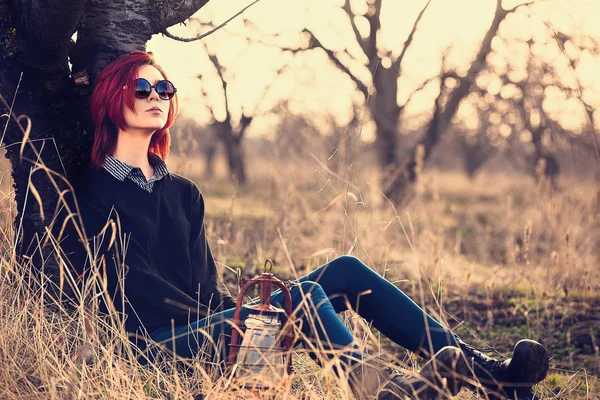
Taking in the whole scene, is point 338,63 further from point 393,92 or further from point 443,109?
point 443,109

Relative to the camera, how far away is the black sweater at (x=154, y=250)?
9.17 feet

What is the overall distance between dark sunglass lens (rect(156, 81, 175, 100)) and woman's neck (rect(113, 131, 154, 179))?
0.18 meters

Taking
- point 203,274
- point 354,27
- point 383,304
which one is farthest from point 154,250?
point 354,27

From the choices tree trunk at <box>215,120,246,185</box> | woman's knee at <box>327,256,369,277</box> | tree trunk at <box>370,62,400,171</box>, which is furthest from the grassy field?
tree trunk at <box>215,120,246,185</box>

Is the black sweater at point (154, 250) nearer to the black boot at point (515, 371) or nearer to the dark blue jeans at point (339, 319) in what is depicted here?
the dark blue jeans at point (339, 319)

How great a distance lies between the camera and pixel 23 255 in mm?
2934

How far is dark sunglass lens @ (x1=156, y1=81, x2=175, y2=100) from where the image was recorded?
2990 mm

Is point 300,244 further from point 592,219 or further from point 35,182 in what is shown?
point 35,182

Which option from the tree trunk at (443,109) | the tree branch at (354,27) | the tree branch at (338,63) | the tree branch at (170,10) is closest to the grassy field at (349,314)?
the tree trunk at (443,109)

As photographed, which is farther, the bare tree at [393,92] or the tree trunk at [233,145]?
the tree trunk at [233,145]

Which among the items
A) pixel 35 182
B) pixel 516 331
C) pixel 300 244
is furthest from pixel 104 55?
pixel 300 244

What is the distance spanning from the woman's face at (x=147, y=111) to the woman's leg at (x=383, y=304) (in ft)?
2.92

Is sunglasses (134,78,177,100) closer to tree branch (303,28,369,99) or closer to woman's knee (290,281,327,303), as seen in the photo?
woman's knee (290,281,327,303)

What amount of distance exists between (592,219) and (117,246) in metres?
4.37
